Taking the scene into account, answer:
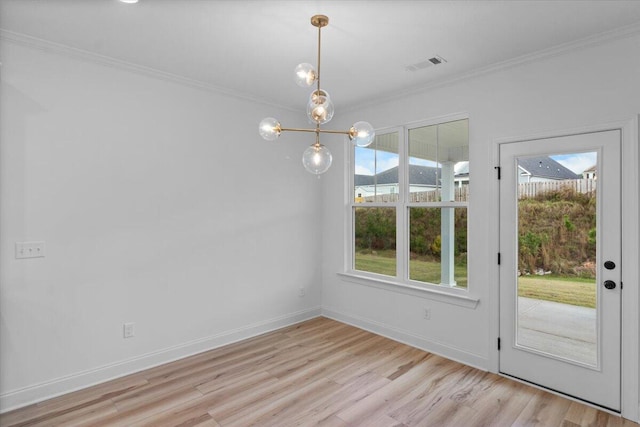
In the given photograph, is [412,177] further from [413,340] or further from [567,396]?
[567,396]

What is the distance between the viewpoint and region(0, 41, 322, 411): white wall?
2662 mm

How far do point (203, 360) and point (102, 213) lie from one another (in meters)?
1.71

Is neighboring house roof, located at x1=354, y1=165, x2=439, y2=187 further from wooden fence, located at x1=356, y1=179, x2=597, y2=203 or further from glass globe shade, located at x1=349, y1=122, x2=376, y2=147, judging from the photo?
glass globe shade, located at x1=349, y1=122, x2=376, y2=147

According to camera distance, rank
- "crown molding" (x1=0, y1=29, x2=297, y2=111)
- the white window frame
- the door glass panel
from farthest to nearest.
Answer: the white window frame < the door glass panel < "crown molding" (x1=0, y1=29, x2=297, y2=111)

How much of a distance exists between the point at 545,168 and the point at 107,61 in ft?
12.8

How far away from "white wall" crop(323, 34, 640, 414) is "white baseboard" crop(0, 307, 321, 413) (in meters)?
1.20

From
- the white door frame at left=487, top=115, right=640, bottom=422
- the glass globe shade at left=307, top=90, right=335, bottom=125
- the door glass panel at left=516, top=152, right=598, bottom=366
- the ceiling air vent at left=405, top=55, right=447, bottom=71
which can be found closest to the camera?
the glass globe shade at left=307, top=90, right=335, bottom=125

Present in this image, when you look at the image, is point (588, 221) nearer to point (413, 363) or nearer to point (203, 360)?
point (413, 363)

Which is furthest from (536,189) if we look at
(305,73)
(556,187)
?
(305,73)

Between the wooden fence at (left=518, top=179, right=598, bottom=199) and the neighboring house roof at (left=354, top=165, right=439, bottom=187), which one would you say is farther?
the neighboring house roof at (left=354, top=165, right=439, bottom=187)

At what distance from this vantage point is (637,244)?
2488 millimetres

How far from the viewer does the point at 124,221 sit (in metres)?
3.15

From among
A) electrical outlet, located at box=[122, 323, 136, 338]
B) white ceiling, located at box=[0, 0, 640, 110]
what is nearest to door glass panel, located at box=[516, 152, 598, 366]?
white ceiling, located at box=[0, 0, 640, 110]

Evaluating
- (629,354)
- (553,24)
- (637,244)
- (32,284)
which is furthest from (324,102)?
(629,354)
